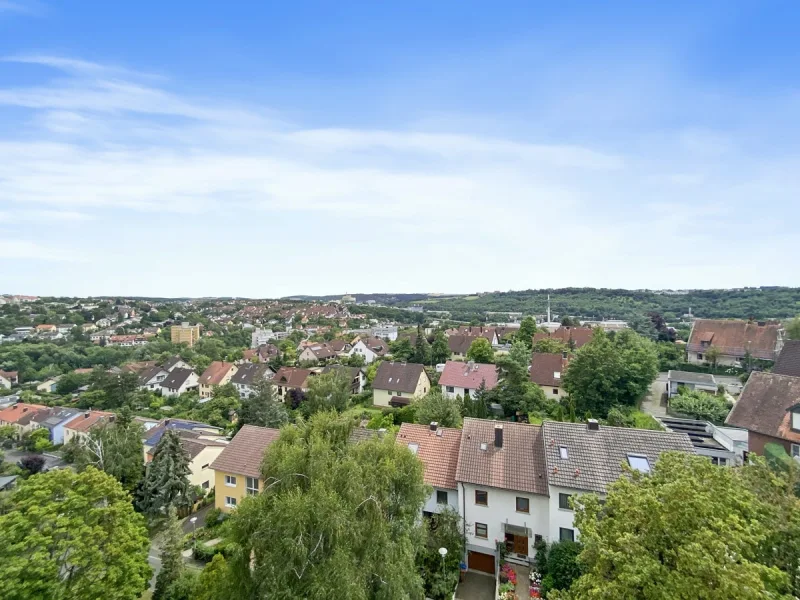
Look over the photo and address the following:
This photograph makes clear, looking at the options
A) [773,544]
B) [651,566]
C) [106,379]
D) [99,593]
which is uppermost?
[651,566]

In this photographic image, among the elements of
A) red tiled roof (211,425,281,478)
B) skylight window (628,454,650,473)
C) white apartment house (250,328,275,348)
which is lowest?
white apartment house (250,328,275,348)

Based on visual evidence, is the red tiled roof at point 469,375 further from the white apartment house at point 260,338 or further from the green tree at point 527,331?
the white apartment house at point 260,338

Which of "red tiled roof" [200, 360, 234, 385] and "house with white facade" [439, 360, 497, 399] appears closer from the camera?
"house with white facade" [439, 360, 497, 399]

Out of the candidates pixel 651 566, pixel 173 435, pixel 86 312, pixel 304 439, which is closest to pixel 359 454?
pixel 304 439

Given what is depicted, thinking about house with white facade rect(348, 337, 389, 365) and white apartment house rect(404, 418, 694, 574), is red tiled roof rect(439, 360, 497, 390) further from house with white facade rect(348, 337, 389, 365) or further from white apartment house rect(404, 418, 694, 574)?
house with white facade rect(348, 337, 389, 365)

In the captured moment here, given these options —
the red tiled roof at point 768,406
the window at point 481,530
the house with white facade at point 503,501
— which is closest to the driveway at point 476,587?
the house with white facade at point 503,501

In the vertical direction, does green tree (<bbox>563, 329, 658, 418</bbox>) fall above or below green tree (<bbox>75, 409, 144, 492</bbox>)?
above

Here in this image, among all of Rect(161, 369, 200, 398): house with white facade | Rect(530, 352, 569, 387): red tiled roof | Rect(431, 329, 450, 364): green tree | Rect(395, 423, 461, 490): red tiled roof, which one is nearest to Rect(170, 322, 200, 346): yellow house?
Rect(161, 369, 200, 398): house with white facade

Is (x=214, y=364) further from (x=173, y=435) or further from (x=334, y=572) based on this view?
(x=334, y=572)
